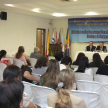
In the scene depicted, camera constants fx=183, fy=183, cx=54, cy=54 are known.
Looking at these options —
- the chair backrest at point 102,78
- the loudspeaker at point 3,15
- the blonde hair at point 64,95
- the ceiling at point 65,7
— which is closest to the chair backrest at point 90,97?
the blonde hair at point 64,95

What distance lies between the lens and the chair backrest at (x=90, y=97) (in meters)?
2.45

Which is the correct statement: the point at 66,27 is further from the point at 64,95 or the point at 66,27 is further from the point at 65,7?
the point at 64,95

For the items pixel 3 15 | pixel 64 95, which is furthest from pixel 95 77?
pixel 3 15

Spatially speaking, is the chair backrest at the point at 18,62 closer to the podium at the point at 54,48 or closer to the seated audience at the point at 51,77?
the seated audience at the point at 51,77

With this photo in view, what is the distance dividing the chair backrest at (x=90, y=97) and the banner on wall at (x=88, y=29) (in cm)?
828

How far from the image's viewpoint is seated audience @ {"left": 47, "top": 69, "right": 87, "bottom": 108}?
1691 mm

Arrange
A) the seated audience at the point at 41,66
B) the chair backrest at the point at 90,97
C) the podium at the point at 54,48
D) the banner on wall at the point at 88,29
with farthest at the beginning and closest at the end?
the podium at the point at 54,48 < the banner on wall at the point at 88,29 < the seated audience at the point at 41,66 < the chair backrest at the point at 90,97

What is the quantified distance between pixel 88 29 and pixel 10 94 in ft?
32.9

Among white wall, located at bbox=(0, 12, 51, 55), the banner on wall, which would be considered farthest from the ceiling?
the banner on wall

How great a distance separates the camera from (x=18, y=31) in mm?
9539

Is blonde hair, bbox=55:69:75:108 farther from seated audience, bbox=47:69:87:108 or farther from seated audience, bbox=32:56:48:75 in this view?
seated audience, bbox=32:56:48:75

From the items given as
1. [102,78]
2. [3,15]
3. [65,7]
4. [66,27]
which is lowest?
[102,78]

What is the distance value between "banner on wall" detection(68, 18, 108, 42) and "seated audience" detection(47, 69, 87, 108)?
886 cm

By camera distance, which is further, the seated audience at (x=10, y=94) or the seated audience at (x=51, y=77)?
the seated audience at (x=51, y=77)
